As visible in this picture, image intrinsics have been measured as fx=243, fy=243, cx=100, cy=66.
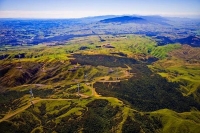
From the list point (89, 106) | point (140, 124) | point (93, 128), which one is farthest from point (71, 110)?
point (140, 124)

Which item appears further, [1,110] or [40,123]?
[1,110]

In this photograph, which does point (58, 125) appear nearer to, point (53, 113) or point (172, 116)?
point (53, 113)

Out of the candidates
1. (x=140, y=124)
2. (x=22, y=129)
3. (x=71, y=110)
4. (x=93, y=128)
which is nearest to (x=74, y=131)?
(x=93, y=128)

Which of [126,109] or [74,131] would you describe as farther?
[126,109]

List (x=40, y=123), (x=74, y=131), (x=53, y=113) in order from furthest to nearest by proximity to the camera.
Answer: (x=53, y=113)
(x=40, y=123)
(x=74, y=131)

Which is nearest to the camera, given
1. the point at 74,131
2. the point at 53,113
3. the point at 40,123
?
the point at 74,131

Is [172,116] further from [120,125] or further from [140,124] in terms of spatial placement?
[120,125]

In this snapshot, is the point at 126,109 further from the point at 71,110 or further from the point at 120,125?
the point at 71,110

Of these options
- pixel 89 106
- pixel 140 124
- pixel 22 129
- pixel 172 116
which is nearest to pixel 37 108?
pixel 22 129
